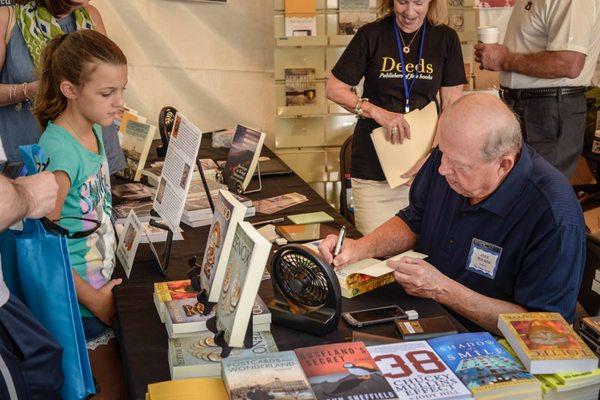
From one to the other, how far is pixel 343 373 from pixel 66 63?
1.41 metres

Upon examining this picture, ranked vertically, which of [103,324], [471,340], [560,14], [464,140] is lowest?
[103,324]

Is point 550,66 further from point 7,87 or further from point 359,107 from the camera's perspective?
point 7,87

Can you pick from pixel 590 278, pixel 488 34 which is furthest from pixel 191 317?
pixel 488 34

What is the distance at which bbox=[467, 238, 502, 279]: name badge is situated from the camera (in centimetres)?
212

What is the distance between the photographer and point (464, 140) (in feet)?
6.69

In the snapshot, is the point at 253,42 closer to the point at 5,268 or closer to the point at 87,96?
the point at 87,96

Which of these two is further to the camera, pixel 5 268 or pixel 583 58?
pixel 583 58

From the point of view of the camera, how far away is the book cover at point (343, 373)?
4.87 feet

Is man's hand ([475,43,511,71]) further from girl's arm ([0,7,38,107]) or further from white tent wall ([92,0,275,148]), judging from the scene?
girl's arm ([0,7,38,107])

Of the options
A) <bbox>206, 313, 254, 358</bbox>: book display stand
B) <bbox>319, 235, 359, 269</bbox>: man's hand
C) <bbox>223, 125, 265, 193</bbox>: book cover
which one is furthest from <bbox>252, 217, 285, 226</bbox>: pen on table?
<bbox>206, 313, 254, 358</bbox>: book display stand

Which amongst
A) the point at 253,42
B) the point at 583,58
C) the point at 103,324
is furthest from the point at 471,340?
the point at 253,42

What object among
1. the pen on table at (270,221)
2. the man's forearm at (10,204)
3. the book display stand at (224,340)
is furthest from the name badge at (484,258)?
the man's forearm at (10,204)

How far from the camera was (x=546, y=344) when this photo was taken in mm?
1635

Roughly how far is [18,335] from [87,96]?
0.96 metres
